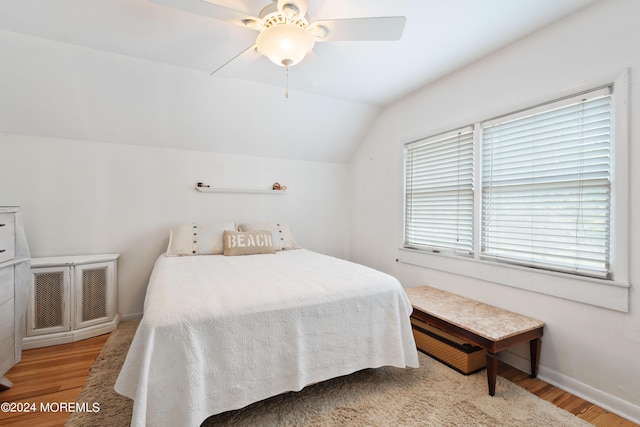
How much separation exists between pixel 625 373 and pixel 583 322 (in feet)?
0.95

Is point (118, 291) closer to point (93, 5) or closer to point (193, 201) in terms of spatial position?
point (193, 201)

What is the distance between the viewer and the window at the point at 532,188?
1.72 m

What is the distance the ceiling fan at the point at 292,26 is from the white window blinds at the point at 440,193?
4.56 feet

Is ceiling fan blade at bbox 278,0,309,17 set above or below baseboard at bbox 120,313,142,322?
above

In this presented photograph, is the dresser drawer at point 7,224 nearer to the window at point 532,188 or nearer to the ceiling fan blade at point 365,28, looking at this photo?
the ceiling fan blade at point 365,28

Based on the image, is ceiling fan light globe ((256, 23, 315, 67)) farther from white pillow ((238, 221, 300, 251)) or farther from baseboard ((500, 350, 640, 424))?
baseboard ((500, 350, 640, 424))

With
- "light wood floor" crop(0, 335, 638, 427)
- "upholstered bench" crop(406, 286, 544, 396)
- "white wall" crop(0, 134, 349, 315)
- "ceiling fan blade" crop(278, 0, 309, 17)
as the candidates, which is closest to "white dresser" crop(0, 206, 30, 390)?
"light wood floor" crop(0, 335, 638, 427)

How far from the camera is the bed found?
1.25 metres

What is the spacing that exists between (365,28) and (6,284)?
2686mm

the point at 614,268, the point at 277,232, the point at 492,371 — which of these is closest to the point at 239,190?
the point at 277,232

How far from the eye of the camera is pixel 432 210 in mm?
2873

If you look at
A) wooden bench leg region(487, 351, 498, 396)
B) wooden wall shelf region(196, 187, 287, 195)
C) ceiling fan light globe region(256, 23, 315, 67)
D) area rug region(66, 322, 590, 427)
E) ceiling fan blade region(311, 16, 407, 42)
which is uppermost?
ceiling fan blade region(311, 16, 407, 42)

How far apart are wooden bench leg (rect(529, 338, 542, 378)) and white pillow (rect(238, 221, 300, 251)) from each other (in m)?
2.23

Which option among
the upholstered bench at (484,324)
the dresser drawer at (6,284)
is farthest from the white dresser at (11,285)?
the upholstered bench at (484,324)
